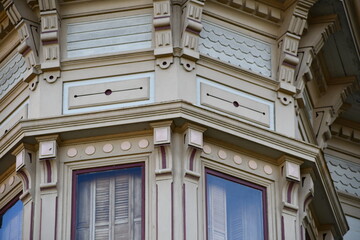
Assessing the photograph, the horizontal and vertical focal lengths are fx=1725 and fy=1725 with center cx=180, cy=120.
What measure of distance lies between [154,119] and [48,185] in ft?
6.09

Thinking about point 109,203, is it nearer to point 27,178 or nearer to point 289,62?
point 27,178

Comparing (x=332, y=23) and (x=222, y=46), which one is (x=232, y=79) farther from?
(x=332, y=23)

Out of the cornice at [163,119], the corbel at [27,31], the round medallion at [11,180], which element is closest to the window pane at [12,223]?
the round medallion at [11,180]

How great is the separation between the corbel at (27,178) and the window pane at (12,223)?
0.40m

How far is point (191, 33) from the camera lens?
2655 centimetres

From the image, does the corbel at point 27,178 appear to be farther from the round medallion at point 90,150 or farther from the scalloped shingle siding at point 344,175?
the scalloped shingle siding at point 344,175

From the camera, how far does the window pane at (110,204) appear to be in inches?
998

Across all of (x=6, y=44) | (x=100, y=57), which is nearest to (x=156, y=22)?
(x=100, y=57)

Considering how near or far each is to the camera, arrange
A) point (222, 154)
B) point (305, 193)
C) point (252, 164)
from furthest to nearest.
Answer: point (305, 193) → point (252, 164) → point (222, 154)

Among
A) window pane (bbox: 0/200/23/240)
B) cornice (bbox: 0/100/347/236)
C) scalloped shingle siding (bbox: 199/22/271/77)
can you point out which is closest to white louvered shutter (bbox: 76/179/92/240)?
cornice (bbox: 0/100/347/236)

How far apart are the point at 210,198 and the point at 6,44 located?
4557mm

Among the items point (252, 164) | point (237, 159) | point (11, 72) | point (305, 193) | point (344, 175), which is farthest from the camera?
point (344, 175)

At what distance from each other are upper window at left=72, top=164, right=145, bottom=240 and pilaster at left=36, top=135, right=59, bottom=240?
0.31m

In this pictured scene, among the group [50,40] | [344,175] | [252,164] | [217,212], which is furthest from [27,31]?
[344,175]
